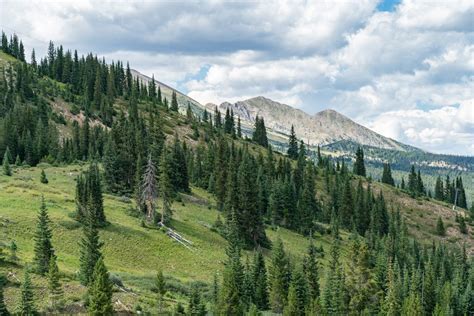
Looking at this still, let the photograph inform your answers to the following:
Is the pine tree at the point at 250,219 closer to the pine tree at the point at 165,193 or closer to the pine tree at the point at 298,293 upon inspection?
the pine tree at the point at 165,193

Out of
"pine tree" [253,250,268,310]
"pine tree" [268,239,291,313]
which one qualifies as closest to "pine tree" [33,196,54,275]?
"pine tree" [253,250,268,310]

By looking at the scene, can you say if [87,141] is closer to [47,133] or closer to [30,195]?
[47,133]

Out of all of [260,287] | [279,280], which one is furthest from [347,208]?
[279,280]

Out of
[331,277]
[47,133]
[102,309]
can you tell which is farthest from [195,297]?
[47,133]

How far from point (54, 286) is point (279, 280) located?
34.9 metres

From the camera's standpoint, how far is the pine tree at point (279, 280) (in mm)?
70062

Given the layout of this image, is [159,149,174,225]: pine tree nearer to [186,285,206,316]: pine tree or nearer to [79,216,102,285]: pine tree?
[79,216,102,285]: pine tree

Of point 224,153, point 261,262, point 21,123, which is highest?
point 21,123

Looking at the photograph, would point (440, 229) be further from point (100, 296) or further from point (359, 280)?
point (100, 296)

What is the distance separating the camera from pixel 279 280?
70812mm

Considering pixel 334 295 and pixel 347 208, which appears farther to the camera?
pixel 347 208

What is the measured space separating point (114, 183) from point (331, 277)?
51.5m

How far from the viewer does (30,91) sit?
19175 centimetres

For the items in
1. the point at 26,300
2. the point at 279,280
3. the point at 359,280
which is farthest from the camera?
the point at 359,280
